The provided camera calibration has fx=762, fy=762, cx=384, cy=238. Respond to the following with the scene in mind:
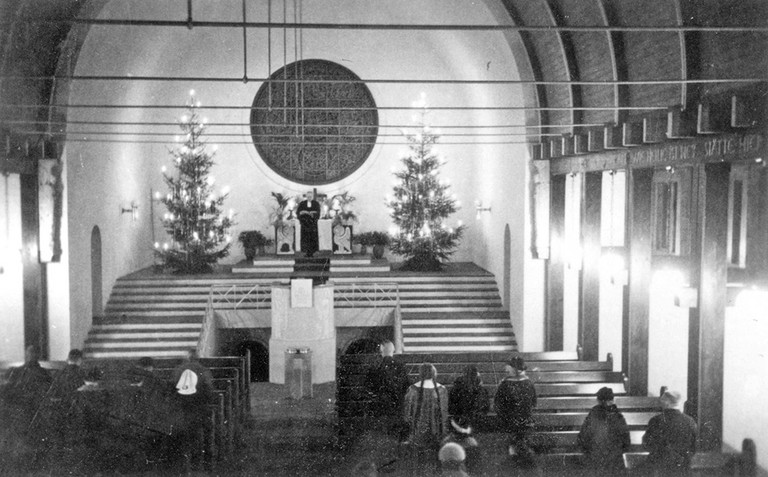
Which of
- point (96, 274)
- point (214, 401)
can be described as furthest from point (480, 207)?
point (214, 401)

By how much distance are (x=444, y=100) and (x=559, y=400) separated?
602 inches

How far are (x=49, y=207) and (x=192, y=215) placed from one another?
687 centimetres

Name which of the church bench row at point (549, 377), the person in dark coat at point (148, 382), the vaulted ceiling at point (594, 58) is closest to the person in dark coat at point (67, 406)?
the person in dark coat at point (148, 382)

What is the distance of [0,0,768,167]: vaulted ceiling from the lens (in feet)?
32.7

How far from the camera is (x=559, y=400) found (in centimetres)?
1155

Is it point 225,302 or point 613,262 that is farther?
point 225,302

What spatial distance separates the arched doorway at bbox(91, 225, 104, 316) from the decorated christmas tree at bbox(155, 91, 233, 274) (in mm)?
2598

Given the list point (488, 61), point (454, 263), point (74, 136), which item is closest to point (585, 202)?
point (488, 61)

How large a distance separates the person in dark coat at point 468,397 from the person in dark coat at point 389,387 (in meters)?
0.74

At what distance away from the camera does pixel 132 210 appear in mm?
21812

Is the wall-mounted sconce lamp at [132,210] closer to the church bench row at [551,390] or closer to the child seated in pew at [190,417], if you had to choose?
the church bench row at [551,390]

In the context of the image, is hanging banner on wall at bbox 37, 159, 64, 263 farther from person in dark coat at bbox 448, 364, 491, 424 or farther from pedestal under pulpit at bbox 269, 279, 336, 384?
person in dark coat at bbox 448, 364, 491, 424

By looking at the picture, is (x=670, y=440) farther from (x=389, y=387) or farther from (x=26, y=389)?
(x=26, y=389)

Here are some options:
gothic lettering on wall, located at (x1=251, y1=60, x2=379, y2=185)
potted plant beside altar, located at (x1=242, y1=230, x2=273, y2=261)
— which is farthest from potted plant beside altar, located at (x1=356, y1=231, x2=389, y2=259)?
potted plant beside altar, located at (x1=242, y1=230, x2=273, y2=261)
